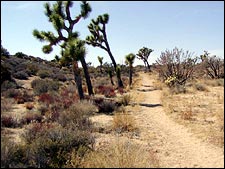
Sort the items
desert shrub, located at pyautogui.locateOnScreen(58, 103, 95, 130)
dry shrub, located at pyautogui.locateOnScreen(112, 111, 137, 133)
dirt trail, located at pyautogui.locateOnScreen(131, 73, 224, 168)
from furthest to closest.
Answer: dry shrub, located at pyautogui.locateOnScreen(112, 111, 137, 133) → desert shrub, located at pyautogui.locateOnScreen(58, 103, 95, 130) → dirt trail, located at pyautogui.locateOnScreen(131, 73, 224, 168)

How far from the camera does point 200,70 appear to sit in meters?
37.6

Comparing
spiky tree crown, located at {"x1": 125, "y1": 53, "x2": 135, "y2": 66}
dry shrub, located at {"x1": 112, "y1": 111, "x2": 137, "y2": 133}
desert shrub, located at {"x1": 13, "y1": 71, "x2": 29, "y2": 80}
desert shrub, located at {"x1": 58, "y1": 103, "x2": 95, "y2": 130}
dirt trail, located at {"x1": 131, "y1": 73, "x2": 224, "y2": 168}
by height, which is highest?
spiky tree crown, located at {"x1": 125, "y1": 53, "x2": 135, "y2": 66}

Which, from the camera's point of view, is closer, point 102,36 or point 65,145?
point 65,145

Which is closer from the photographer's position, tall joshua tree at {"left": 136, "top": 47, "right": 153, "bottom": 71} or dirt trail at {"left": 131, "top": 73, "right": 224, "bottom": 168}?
dirt trail at {"left": 131, "top": 73, "right": 224, "bottom": 168}

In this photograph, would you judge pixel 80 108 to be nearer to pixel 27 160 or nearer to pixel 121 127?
pixel 121 127

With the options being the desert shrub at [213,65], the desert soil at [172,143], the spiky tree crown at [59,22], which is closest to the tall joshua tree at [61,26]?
the spiky tree crown at [59,22]

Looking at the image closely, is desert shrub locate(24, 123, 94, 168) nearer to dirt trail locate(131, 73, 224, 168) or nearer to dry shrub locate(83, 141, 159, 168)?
dry shrub locate(83, 141, 159, 168)

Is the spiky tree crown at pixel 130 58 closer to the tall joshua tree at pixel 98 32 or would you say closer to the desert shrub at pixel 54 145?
the tall joshua tree at pixel 98 32

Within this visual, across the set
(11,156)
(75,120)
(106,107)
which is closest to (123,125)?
(75,120)

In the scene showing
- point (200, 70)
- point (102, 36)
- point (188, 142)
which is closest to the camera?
point (188, 142)

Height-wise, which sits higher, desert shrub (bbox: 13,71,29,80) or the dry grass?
desert shrub (bbox: 13,71,29,80)

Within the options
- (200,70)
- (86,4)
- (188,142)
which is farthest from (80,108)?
(200,70)

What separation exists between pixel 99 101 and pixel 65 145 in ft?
34.6

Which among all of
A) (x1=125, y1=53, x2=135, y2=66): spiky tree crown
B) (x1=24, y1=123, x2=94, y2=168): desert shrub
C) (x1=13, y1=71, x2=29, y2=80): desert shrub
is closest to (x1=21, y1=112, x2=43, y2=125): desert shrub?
(x1=24, y1=123, x2=94, y2=168): desert shrub
